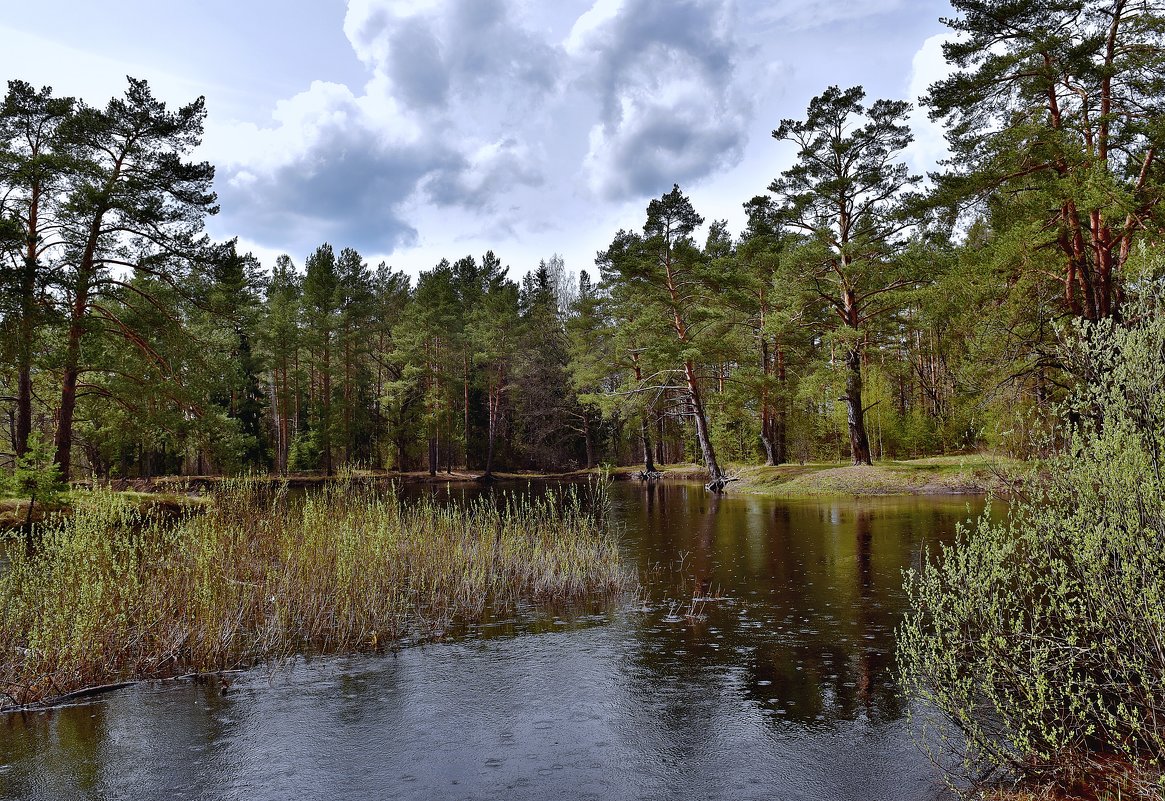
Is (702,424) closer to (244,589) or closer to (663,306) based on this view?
(663,306)

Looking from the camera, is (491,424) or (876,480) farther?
(491,424)

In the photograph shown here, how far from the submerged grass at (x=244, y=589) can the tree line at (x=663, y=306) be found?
4026 millimetres

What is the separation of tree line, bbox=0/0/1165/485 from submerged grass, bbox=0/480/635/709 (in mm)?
4026

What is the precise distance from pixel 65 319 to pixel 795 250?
75.5ft

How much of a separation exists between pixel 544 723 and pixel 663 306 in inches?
1041

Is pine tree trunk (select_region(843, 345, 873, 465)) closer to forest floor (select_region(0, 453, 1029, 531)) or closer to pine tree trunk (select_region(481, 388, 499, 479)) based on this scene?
forest floor (select_region(0, 453, 1029, 531))

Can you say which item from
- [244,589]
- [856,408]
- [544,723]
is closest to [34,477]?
[244,589]

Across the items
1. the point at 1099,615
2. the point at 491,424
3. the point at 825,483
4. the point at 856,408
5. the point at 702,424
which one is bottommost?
the point at 825,483

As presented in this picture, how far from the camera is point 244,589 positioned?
808 centimetres

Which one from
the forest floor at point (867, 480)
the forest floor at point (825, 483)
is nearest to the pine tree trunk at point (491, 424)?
the forest floor at point (825, 483)

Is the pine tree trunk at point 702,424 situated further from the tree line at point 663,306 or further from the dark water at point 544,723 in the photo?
the dark water at point 544,723

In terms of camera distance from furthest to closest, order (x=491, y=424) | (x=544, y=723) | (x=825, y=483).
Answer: (x=491, y=424) < (x=825, y=483) < (x=544, y=723)

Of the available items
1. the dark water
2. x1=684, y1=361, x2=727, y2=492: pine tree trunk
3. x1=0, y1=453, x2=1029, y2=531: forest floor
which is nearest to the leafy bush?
the dark water

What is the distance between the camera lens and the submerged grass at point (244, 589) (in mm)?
6359
